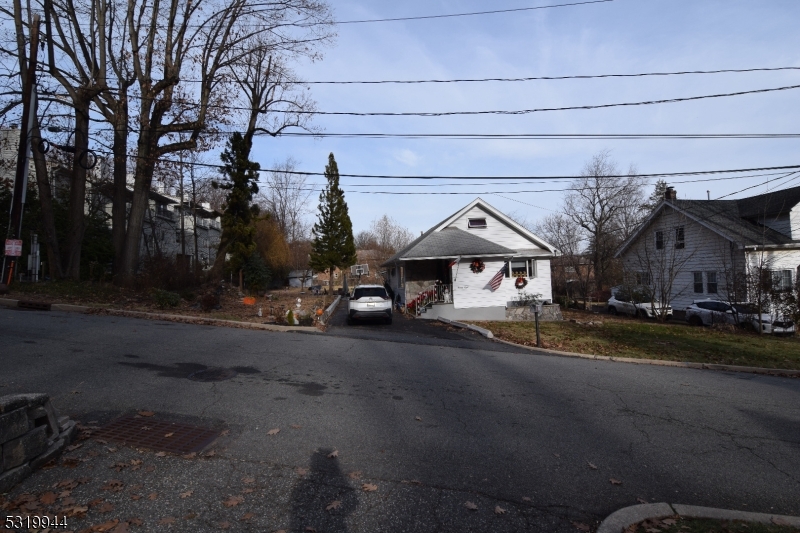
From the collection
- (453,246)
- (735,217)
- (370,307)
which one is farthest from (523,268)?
(735,217)

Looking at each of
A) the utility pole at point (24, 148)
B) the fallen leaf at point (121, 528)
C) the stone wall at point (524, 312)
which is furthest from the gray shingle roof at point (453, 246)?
the fallen leaf at point (121, 528)

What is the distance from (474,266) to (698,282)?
13.5 metres

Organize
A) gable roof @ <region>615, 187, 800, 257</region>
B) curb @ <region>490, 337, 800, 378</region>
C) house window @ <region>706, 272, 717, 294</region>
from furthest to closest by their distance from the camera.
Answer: house window @ <region>706, 272, 717, 294</region> < gable roof @ <region>615, 187, 800, 257</region> < curb @ <region>490, 337, 800, 378</region>

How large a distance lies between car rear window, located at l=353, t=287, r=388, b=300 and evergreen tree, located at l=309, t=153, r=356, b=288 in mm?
Result: 23064

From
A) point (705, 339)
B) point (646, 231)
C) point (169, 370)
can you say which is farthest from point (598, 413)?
point (646, 231)

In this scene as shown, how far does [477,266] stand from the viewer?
25328 millimetres

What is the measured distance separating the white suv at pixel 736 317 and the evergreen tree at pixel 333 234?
88.6 ft

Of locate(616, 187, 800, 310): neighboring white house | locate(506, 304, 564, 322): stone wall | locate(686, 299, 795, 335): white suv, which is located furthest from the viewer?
locate(616, 187, 800, 310): neighboring white house

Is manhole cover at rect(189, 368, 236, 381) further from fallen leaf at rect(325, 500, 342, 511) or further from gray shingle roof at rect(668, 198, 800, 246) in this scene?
gray shingle roof at rect(668, 198, 800, 246)

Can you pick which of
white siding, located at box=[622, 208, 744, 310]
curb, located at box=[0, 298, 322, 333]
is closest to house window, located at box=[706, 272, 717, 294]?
white siding, located at box=[622, 208, 744, 310]

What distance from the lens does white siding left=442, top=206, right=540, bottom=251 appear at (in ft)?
90.6

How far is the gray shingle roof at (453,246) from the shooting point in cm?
2498

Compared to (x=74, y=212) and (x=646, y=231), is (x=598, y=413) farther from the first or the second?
(x=646, y=231)

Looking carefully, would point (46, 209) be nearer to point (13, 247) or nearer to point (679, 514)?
point (13, 247)
